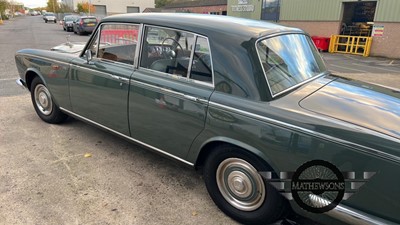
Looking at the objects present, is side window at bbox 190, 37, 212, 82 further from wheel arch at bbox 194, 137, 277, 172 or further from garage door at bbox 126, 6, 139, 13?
garage door at bbox 126, 6, 139, 13

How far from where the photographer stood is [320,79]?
10.0 feet

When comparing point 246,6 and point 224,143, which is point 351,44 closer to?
point 246,6

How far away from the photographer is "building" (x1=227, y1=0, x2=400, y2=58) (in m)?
16.3

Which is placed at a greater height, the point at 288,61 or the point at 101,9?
the point at 101,9

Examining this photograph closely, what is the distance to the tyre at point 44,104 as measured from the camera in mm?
4555

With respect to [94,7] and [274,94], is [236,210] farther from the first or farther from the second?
[94,7]

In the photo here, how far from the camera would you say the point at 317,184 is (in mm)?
2279

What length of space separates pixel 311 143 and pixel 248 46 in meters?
0.94

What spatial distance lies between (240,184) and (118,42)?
2264 millimetres

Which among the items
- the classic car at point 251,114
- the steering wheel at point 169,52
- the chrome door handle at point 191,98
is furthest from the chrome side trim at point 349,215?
the steering wheel at point 169,52

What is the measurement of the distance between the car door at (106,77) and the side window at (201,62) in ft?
2.76

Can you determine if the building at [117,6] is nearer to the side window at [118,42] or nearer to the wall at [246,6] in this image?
the wall at [246,6]

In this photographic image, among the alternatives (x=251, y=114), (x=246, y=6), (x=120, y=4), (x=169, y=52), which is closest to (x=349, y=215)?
(x=251, y=114)

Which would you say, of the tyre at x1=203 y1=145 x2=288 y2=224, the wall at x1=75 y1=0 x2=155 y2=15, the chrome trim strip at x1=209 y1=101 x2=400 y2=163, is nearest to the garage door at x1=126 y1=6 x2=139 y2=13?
the wall at x1=75 y1=0 x2=155 y2=15
